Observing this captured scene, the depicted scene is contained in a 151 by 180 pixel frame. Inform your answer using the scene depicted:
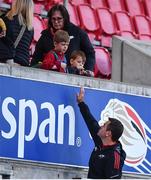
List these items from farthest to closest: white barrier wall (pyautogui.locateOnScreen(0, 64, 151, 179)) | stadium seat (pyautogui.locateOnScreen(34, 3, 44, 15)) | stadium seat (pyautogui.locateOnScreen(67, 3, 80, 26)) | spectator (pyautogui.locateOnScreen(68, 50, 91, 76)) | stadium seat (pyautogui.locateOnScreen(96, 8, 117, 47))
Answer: stadium seat (pyautogui.locateOnScreen(96, 8, 117, 47)) < stadium seat (pyautogui.locateOnScreen(67, 3, 80, 26)) < stadium seat (pyautogui.locateOnScreen(34, 3, 44, 15)) < spectator (pyautogui.locateOnScreen(68, 50, 91, 76)) < white barrier wall (pyautogui.locateOnScreen(0, 64, 151, 179))

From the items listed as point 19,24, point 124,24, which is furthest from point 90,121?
point 124,24

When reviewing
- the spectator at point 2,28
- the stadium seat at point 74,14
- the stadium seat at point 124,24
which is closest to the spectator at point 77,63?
the spectator at point 2,28

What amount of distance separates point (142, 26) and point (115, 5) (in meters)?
Result: 0.66

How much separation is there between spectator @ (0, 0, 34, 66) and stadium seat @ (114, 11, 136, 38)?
7349 millimetres

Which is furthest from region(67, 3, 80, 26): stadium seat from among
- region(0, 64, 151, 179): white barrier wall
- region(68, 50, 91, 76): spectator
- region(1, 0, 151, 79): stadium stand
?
region(68, 50, 91, 76): spectator

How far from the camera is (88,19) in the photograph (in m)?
22.2

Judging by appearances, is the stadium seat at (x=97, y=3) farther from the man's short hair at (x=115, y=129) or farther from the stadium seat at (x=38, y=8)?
the man's short hair at (x=115, y=129)

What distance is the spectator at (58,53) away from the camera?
15.0 metres

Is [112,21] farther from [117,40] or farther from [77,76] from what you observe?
[77,76]

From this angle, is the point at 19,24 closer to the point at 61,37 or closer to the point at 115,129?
the point at 61,37

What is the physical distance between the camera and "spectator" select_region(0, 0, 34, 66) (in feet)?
49.5

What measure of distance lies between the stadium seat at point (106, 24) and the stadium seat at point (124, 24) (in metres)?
0.13

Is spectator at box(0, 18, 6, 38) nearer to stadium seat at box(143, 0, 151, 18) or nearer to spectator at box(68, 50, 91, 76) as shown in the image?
spectator at box(68, 50, 91, 76)

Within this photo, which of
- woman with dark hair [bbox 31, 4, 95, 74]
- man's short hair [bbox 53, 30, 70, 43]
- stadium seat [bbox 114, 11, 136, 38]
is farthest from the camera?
stadium seat [bbox 114, 11, 136, 38]
